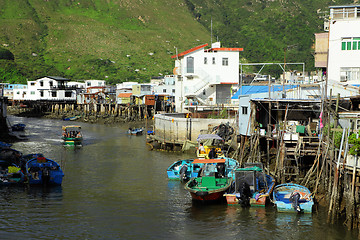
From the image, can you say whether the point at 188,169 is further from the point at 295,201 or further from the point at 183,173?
the point at 295,201

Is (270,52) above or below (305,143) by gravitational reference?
above

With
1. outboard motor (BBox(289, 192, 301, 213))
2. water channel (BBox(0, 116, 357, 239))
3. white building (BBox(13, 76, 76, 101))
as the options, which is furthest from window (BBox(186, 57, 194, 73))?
white building (BBox(13, 76, 76, 101))

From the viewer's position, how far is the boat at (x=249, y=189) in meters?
29.2

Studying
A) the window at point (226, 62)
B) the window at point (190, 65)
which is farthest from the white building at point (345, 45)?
the window at point (190, 65)

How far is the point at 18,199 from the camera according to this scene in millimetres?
32281

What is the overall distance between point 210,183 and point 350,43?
73.1 feet

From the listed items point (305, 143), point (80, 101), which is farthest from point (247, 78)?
point (305, 143)

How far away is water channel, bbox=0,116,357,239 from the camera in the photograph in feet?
83.9

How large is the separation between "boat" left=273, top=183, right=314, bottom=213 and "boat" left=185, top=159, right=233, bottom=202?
3743mm

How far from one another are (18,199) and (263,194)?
56.7ft

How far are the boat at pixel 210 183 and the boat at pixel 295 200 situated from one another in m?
3.74

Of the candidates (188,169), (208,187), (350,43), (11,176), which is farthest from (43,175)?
(350,43)

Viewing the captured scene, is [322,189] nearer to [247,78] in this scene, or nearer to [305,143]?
[305,143]

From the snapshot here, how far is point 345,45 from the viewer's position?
43594 millimetres
